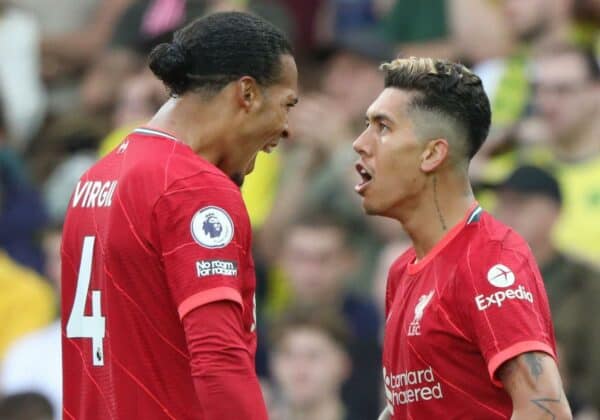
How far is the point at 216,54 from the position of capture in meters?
4.45

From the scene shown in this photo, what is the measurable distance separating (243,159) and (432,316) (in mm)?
685

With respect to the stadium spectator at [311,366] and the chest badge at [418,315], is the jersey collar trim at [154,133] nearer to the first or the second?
the chest badge at [418,315]

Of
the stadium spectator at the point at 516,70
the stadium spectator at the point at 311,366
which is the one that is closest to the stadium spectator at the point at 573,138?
the stadium spectator at the point at 516,70

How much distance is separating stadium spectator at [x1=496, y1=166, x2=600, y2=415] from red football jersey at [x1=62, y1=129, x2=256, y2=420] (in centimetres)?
328

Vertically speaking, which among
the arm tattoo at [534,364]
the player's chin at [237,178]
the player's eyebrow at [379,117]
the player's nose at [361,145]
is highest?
the player's eyebrow at [379,117]

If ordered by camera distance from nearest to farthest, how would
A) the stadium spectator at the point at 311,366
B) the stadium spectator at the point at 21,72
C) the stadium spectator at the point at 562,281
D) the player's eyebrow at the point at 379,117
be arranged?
the player's eyebrow at the point at 379,117 → the stadium spectator at the point at 562,281 → the stadium spectator at the point at 311,366 → the stadium spectator at the point at 21,72

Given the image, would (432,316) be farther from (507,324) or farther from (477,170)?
(477,170)

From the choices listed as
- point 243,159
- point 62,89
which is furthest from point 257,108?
point 62,89

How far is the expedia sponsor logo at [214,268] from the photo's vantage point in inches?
166

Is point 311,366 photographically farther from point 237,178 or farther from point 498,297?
point 498,297

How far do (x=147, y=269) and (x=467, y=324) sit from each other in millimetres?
865

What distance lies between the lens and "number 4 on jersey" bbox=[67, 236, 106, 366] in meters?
4.48

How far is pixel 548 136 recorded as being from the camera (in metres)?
8.46

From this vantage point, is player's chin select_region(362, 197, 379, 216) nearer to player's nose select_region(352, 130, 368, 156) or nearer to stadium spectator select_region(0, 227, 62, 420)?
player's nose select_region(352, 130, 368, 156)
